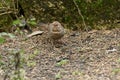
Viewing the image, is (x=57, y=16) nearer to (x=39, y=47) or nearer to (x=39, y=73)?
(x=39, y=47)

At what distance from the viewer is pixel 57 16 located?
230 inches

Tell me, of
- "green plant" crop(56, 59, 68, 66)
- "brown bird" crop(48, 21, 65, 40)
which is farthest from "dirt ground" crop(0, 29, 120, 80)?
"brown bird" crop(48, 21, 65, 40)

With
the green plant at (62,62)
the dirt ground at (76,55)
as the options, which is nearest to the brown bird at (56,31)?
the dirt ground at (76,55)

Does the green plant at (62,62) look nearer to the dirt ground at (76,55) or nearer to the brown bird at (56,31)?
the dirt ground at (76,55)

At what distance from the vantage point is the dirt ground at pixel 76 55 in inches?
164

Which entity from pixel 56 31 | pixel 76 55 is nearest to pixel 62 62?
pixel 76 55

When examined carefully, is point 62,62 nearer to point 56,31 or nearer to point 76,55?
point 76,55

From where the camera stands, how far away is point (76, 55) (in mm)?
4875

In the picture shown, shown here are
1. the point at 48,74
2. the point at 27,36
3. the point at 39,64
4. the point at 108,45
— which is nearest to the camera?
the point at 48,74

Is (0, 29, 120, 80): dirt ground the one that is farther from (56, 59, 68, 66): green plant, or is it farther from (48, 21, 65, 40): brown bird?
(48, 21, 65, 40): brown bird

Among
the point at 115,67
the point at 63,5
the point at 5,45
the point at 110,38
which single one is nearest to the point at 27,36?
the point at 5,45

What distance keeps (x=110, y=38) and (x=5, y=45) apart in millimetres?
1422

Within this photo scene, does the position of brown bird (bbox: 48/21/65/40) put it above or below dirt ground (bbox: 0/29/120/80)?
above

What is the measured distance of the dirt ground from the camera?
417 cm
